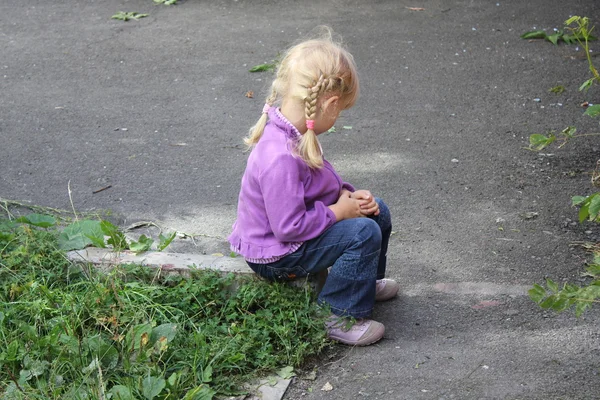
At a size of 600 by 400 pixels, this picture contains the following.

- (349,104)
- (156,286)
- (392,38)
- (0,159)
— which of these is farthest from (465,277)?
(392,38)

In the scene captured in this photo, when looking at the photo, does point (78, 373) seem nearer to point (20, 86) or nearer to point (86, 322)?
point (86, 322)

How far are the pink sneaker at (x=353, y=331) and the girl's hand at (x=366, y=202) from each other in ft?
1.44

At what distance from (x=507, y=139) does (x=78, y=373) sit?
3.43m

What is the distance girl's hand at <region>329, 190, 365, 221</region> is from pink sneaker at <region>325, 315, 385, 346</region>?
407mm

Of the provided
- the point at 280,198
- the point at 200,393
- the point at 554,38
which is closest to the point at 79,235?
the point at 280,198

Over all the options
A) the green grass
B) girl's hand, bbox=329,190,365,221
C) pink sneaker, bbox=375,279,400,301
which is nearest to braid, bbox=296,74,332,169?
girl's hand, bbox=329,190,365,221

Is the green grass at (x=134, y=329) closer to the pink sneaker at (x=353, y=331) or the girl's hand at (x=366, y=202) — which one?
the pink sneaker at (x=353, y=331)

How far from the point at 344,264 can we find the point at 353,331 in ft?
0.90

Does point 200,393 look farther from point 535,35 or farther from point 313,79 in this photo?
point 535,35

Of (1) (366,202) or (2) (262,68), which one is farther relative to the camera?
(2) (262,68)

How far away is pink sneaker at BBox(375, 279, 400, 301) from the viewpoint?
3426 mm

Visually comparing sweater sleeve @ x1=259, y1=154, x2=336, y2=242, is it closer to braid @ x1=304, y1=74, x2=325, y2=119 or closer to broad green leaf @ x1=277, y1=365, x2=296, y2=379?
braid @ x1=304, y1=74, x2=325, y2=119

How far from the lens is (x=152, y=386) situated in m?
2.59

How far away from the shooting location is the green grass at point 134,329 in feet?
8.83
